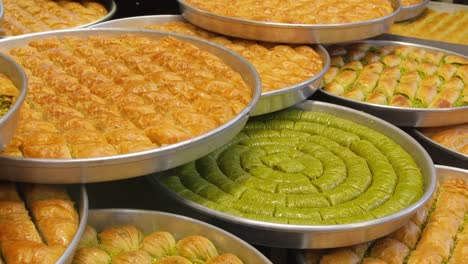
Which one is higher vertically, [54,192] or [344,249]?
[54,192]

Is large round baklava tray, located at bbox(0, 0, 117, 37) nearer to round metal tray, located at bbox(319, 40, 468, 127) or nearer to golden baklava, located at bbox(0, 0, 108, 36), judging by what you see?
golden baklava, located at bbox(0, 0, 108, 36)

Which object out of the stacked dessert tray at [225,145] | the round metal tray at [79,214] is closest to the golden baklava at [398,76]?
the stacked dessert tray at [225,145]

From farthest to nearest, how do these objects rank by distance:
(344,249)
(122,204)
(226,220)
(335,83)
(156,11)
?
(156,11) → (335,83) → (122,204) → (344,249) → (226,220)

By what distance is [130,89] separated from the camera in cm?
267

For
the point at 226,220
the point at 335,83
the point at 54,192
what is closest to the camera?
the point at 54,192

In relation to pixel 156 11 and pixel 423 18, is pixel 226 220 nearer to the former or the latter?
pixel 156 11

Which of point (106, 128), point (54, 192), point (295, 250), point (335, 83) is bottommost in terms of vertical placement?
point (295, 250)

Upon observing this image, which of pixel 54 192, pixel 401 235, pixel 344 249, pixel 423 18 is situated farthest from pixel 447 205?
pixel 423 18

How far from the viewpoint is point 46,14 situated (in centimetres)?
417

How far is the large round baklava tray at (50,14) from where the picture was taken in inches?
151

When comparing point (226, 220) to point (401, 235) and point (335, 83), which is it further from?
point (335, 83)

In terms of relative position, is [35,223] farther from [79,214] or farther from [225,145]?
[225,145]

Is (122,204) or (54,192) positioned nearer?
(54,192)

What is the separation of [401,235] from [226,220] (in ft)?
2.86
